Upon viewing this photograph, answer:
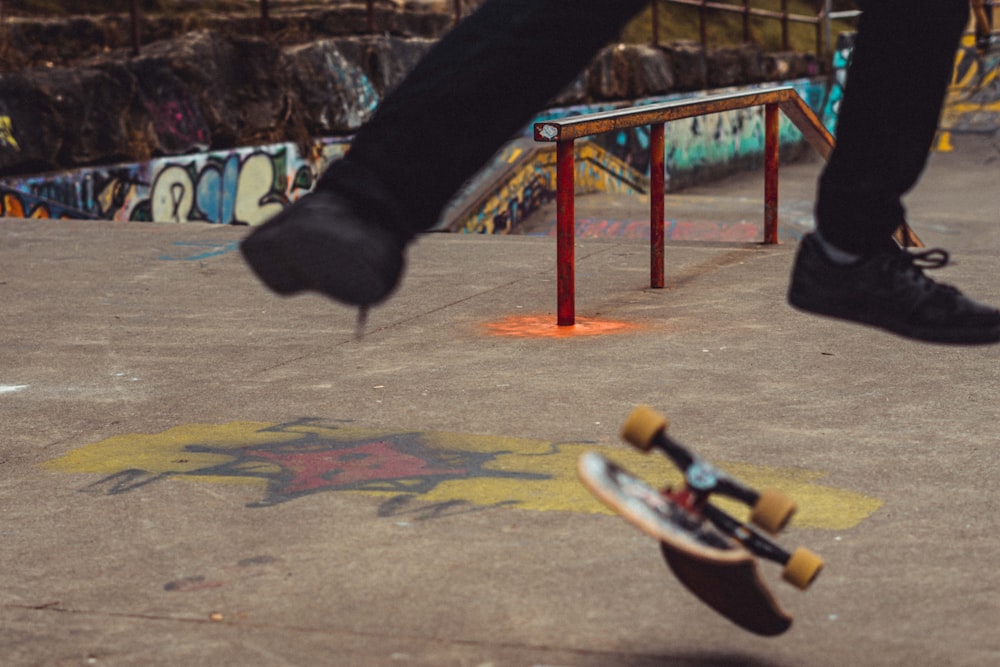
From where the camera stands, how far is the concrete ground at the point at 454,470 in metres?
2.68

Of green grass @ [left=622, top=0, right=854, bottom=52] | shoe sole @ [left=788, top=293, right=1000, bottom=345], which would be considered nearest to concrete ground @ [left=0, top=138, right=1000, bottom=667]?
shoe sole @ [left=788, top=293, right=1000, bottom=345]

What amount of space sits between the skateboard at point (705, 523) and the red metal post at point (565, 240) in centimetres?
345

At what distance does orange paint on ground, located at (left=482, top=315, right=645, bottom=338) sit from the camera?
5.67 m

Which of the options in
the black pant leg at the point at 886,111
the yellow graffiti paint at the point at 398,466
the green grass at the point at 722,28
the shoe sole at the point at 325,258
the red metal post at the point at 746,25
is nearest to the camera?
the shoe sole at the point at 325,258

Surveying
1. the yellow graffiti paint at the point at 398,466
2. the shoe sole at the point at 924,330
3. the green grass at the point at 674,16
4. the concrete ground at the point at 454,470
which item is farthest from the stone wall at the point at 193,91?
the shoe sole at the point at 924,330

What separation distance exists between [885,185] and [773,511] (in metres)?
0.52

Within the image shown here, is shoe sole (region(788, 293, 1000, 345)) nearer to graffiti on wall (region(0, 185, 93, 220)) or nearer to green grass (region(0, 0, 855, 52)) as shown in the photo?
graffiti on wall (region(0, 185, 93, 220))

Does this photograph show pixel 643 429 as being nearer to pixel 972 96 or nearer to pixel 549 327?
pixel 549 327

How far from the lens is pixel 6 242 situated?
8219 millimetres

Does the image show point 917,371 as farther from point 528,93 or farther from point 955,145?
point 955,145

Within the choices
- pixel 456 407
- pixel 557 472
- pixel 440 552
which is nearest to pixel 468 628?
pixel 440 552

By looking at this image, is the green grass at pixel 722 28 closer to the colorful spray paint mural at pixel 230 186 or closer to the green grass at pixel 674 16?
the green grass at pixel 674 16

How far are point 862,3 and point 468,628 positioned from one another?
1327 mm

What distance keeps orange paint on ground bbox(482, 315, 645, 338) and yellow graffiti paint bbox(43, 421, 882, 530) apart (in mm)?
1551
